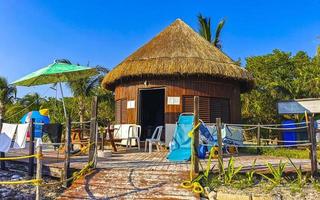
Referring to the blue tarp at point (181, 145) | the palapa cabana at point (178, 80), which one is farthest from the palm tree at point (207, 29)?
the blue tarp at point (181, 145)

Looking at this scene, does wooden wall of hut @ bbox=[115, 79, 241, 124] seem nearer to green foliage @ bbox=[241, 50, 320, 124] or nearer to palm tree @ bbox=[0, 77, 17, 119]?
green foliage @ bbox=[241, 50, 320, 124]

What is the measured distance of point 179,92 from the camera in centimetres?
1285

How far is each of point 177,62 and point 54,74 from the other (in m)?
4.54

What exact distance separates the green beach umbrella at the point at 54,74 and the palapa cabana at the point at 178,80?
6.63 ft

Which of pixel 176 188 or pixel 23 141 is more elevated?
pixel 23 141

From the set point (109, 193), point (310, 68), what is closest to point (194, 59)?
point (109, 193)

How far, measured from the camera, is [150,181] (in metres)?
6.50

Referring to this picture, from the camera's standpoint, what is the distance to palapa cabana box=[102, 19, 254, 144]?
12.7 metres

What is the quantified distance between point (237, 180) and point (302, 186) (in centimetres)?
125

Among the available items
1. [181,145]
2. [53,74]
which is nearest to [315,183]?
[181,145]

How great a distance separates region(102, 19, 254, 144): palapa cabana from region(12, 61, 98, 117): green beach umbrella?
2.02 metres

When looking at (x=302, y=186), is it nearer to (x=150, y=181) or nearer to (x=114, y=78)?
(x=150, y=181)

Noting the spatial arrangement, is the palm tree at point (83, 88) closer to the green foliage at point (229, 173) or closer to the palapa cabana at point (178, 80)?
the palapa cabana at point (178, 80)

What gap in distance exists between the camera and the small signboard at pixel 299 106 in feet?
55.8
